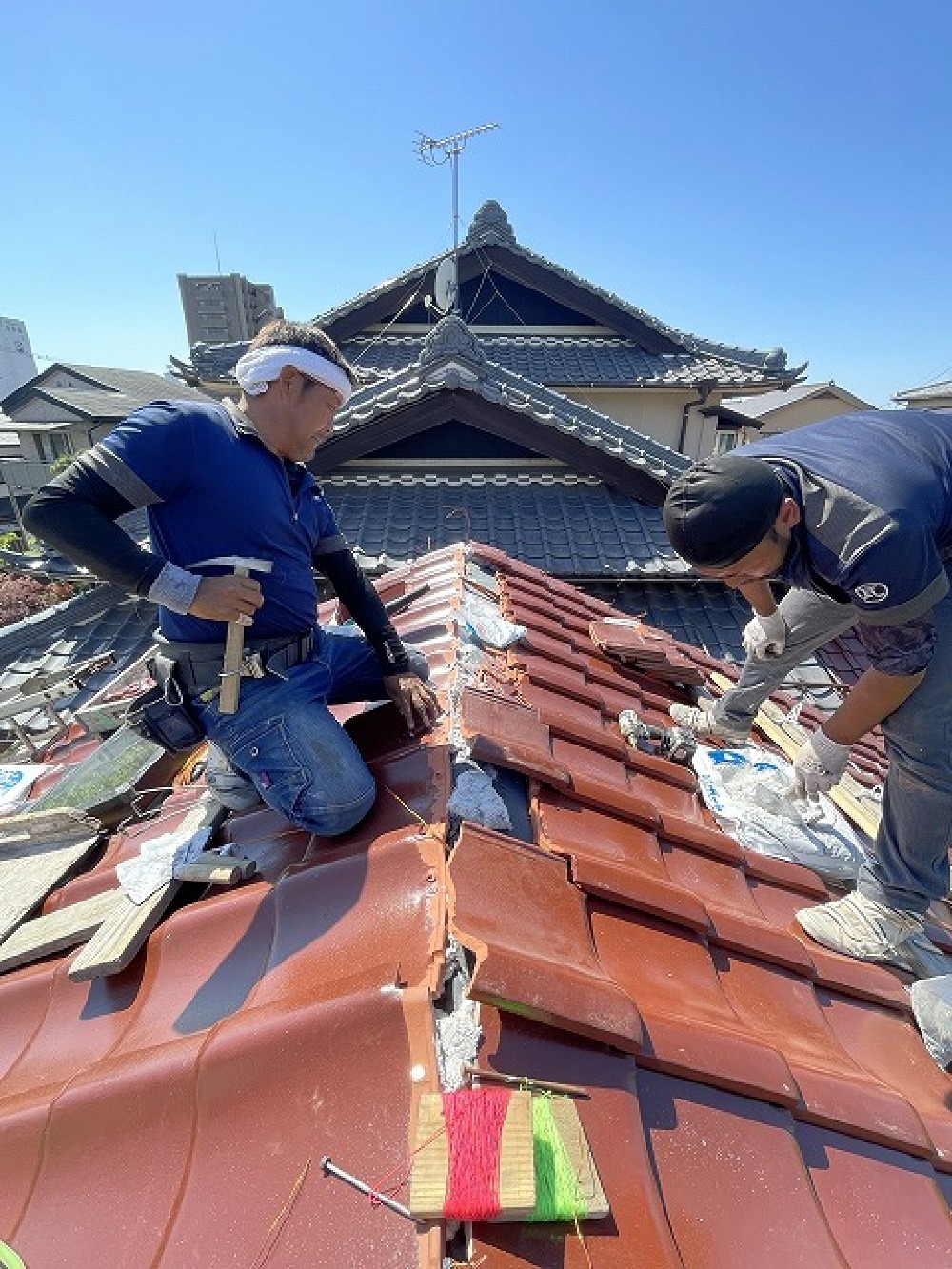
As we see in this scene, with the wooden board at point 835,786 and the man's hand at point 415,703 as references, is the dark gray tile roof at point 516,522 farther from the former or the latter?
the man's hand at point 415,703

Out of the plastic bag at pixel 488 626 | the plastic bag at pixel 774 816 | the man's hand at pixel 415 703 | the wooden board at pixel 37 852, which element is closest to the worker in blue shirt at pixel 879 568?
the plastic bag at pixel 774 816

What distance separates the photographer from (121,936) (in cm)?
Answer: 169

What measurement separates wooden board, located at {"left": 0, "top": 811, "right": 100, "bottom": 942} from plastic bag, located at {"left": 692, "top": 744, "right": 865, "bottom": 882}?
2.60 meters

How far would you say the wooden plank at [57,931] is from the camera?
1831mm

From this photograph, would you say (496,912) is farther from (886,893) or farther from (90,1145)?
(886,893)

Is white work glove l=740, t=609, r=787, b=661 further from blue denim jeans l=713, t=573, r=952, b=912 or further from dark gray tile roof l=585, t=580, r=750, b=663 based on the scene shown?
dark gray tile roof l=585, t=580, r=750, b=663

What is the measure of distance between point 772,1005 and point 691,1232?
2.46 feet

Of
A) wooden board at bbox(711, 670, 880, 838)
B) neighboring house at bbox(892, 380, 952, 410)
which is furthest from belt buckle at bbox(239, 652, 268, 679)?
neighboring house at bbox(892, 380, 952, 410)

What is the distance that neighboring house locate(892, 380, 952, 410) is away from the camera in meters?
31.5

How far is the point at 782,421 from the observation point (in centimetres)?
3119

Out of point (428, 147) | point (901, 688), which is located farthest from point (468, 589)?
point (428, 147)

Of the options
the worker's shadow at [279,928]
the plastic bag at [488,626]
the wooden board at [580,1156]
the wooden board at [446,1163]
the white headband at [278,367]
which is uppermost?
the white headband at [278,367]

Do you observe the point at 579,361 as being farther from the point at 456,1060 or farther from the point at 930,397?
the point at 930,397

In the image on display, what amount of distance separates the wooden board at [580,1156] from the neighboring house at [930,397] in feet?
130
